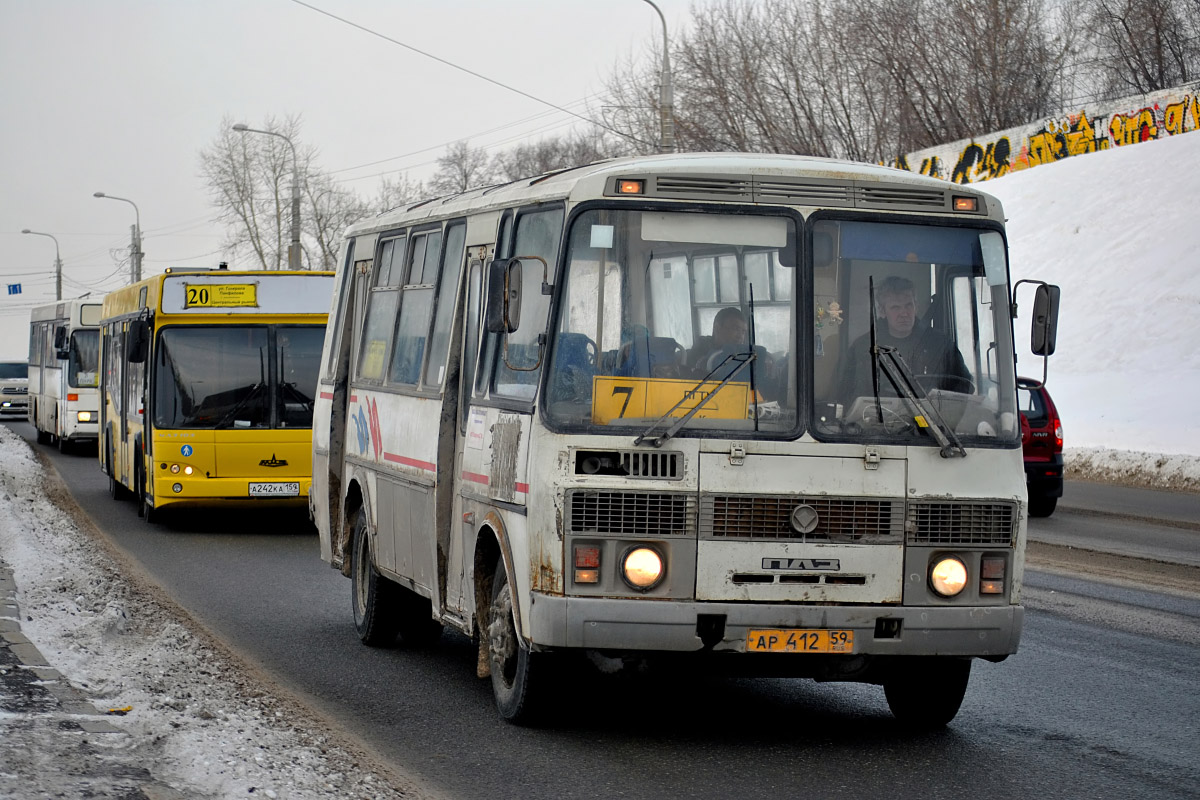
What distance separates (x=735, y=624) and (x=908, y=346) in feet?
4.81

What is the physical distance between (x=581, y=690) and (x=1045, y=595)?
5.80 meters

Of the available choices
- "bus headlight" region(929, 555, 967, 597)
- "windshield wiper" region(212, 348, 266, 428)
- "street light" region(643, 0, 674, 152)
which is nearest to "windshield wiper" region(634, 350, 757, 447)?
"bus headlight" region(929, 555, 967, 597)

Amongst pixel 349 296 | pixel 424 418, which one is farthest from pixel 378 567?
pixel 349 296

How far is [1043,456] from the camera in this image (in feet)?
64.9

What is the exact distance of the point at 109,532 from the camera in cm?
1833

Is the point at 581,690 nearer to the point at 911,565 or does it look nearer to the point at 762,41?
the point at 911,565

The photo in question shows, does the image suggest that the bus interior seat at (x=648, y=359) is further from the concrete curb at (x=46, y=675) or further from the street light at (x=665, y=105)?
the street light at (x=665, y=105)

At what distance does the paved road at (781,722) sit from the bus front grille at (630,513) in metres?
1.00

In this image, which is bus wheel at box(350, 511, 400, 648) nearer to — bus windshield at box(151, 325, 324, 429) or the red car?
bus windshield at box(151, 325, 324, 429)

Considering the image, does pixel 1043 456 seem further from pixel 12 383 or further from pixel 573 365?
pixel 12 383

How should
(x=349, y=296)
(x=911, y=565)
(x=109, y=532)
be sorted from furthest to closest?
(x=109, y=532) < (x=349, y=296) < (x=911, y=565)

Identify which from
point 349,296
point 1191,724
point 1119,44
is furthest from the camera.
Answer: point 1119,44

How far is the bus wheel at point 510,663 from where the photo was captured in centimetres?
765

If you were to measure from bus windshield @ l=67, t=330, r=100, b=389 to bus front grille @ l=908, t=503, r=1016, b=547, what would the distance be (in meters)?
27.6
